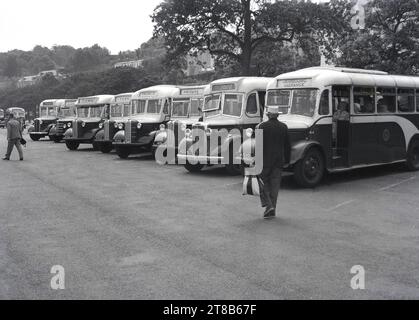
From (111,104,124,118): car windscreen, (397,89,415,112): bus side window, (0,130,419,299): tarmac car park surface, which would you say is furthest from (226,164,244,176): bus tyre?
(111,104,124,118): car windscreen

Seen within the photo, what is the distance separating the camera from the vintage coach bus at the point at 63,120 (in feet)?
94.9

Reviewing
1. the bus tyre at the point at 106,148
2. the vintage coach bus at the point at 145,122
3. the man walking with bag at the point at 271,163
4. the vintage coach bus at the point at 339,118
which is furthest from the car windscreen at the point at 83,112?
the man walking with bag at the point at 271,163

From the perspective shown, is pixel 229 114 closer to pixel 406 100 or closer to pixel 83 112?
pixel 406 100

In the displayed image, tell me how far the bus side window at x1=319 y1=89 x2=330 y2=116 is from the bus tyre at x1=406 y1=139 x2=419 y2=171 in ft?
12.9

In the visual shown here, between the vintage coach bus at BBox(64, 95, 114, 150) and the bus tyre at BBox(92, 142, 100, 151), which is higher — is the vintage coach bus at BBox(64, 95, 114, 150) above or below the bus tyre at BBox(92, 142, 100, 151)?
above

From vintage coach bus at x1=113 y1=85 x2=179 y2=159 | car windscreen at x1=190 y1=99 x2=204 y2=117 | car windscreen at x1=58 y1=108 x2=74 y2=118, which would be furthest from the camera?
car windscreen at x1=58 y1=108 x2=74 y2=118

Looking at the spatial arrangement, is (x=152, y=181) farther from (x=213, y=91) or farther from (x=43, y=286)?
(x=43, y=286)

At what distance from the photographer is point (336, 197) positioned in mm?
10742

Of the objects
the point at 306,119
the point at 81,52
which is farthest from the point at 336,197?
the point at 81,52

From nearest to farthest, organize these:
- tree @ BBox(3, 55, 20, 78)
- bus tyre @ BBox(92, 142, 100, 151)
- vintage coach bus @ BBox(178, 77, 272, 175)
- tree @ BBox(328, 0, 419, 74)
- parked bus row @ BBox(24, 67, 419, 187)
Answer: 1. parked bus row @ BBox(24, 67, 419, 187)
2. vintage coach bus @ BBox(178, 77, 272, 175)
3. bus tyre @ BBox(92, 142, 100, 151)
4. tree @ BBox(328, 0, 419, 74)
5. tree @ BBox(3, 55, 20, 78)

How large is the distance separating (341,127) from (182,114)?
24.2ft

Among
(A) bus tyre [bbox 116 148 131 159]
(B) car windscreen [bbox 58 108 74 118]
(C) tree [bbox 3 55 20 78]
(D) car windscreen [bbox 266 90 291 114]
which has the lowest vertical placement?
(A) bus tyre [bbox 116 148 131 159]

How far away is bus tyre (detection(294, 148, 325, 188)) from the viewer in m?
11.8

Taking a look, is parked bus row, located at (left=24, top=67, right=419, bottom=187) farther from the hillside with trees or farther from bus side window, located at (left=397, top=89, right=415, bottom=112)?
the hillside with trees
